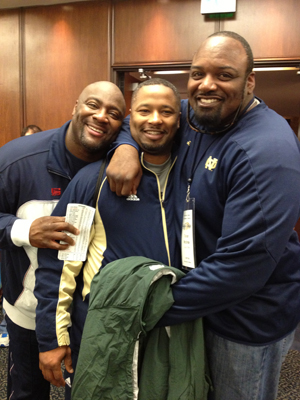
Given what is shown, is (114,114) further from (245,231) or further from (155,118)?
(245,231)

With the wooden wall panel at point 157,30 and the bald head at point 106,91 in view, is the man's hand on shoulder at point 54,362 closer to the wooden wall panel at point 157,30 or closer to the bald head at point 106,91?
the bald head at point 106,91

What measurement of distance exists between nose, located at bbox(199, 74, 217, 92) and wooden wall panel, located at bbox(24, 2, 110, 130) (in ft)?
9.65

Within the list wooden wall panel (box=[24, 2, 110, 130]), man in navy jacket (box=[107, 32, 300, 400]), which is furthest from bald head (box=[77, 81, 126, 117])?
wooden wall panel (box=[24, 2, 110, 130])

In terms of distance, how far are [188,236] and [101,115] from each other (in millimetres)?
678

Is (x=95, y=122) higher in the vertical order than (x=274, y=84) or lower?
lower

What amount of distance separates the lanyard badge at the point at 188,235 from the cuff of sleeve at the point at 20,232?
0.63 metres

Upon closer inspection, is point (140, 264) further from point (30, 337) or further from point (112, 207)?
point (30, 337)

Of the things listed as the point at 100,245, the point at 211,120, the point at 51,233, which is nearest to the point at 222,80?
the point at 211,120

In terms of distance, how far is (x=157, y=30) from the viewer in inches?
143

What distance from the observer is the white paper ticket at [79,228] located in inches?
A: 48.3

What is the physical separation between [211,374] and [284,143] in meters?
0.80

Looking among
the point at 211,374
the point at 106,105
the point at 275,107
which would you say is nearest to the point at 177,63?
the point at 106,105

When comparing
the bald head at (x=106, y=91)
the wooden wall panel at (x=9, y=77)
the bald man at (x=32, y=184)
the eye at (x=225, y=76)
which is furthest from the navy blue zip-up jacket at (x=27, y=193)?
the wooden wall panel at (x=9, y=77)

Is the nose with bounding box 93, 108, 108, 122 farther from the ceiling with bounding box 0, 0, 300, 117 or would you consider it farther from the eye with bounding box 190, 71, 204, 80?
the ceiling with bounding box 0, 0, 300, 117
